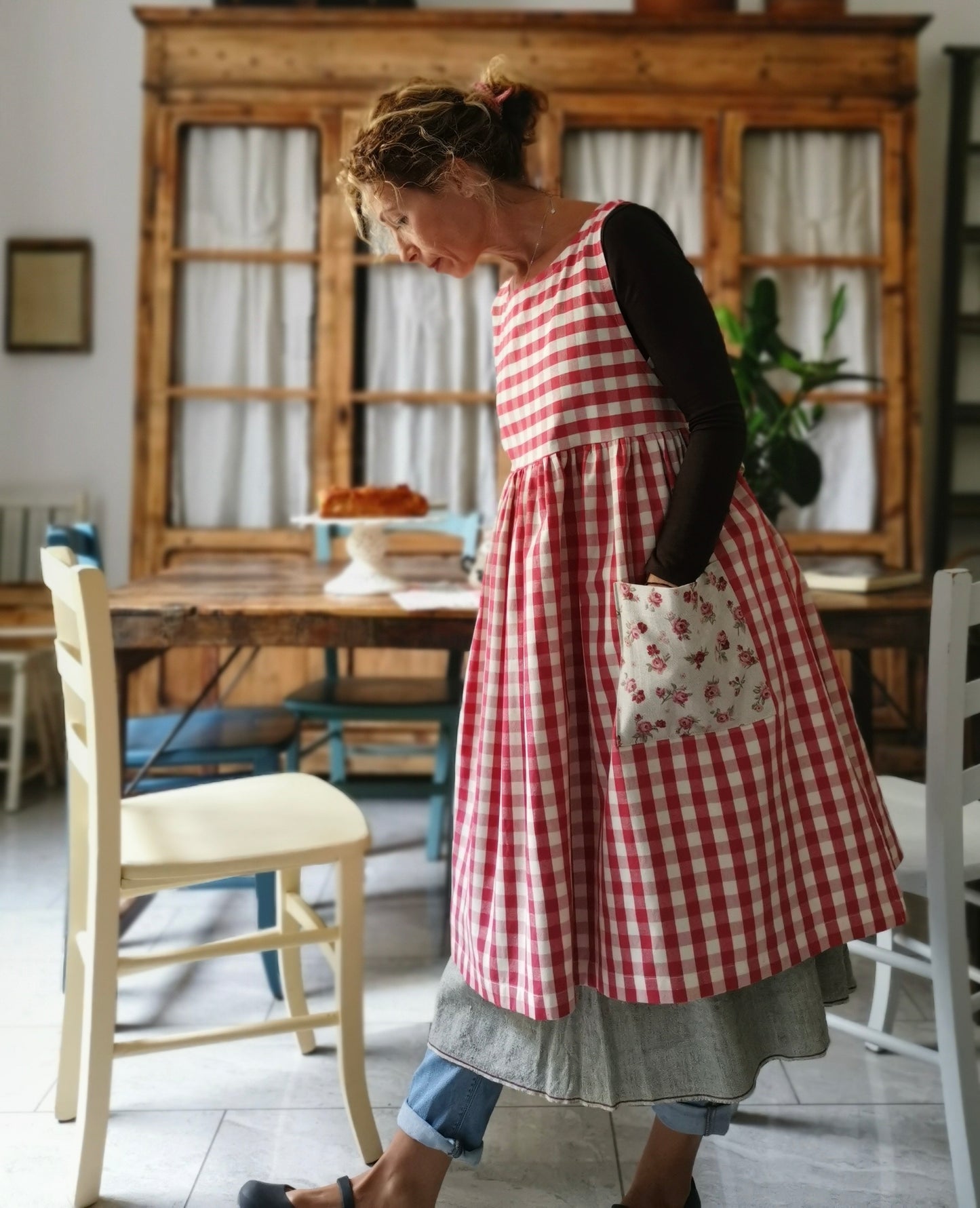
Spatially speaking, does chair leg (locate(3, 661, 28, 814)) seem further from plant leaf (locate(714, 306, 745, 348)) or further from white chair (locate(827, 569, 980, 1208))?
white chair (locate(827, 569, 980, 1208))

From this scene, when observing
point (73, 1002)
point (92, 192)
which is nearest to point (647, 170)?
point (92, 192)

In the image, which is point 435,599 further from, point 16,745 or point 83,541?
point 16,745

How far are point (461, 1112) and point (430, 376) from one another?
2981 millimetres

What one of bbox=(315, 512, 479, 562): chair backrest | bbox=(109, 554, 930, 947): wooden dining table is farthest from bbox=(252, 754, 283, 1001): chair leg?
bbox=(315, 512, 479, 562): chair backrest

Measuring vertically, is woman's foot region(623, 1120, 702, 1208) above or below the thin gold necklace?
below

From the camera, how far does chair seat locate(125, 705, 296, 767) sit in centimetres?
235

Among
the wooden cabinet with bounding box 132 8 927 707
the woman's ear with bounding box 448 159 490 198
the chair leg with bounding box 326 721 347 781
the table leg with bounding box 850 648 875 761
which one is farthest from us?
the wooden cabinet with bounding box 132 8 927 707

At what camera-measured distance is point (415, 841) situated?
10.7 feet

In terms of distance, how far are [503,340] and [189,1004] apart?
1.47m

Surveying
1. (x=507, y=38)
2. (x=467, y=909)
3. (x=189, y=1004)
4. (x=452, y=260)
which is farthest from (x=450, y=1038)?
(x=507, y=38)

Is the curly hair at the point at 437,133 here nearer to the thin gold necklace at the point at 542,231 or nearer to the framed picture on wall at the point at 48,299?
the thin gold necklace at the point at 542,231

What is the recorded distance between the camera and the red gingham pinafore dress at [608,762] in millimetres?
1184

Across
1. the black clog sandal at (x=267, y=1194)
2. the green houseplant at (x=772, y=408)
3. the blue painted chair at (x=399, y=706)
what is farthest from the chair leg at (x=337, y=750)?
the black clog sandal at (x=267, y=1194)

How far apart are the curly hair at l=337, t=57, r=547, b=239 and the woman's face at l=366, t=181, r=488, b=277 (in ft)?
0.04
